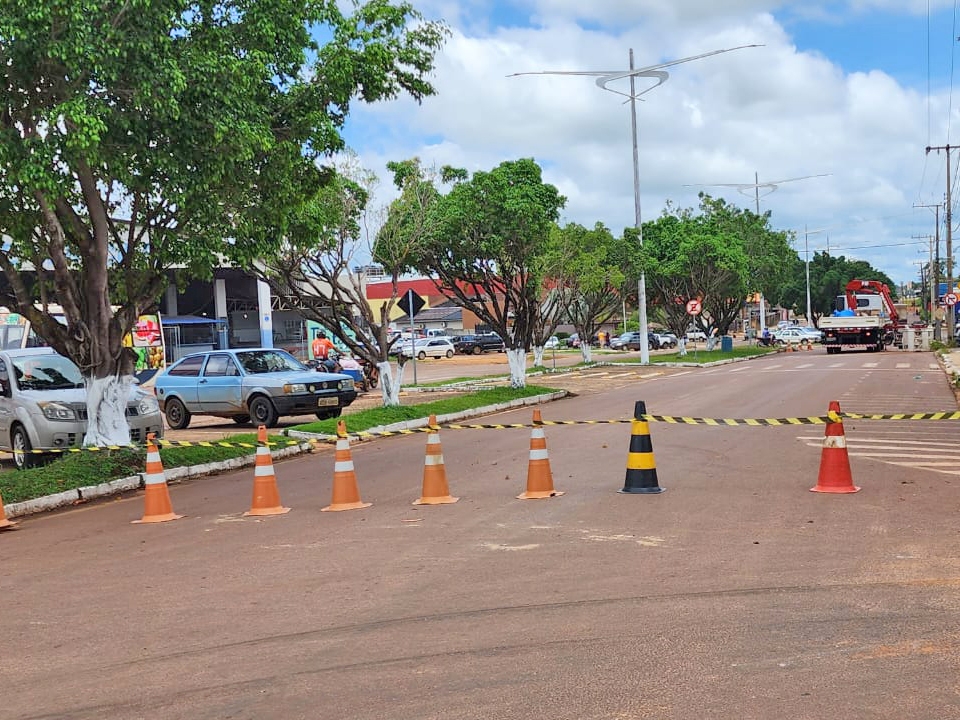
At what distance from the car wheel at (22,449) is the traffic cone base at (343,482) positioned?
6266 mm

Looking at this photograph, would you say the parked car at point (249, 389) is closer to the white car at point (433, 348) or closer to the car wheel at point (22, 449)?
the car wheel at point (22, 449)

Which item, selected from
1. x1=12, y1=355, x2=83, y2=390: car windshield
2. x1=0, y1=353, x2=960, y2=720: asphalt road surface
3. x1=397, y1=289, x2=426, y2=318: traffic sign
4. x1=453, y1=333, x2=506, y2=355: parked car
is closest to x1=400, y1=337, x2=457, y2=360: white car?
x1=453, y1=333, x2=506, y2=355: parked car

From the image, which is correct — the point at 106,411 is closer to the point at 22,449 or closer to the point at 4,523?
the point at 22,449

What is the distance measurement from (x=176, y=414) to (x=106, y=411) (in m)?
7.87

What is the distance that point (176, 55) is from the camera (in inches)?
448

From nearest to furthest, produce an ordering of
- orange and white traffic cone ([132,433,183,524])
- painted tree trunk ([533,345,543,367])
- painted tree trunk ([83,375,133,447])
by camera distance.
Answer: orange and white traffic cone ([132,433,183,524]) → painted tree trunk ([83,375,133,447]) → painted tree trunk ([533,345,543,367])

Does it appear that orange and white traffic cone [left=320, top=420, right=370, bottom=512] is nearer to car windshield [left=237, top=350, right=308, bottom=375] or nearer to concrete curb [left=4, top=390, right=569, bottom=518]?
concrete curb [left=4, top=390, right=569, bottom=518]

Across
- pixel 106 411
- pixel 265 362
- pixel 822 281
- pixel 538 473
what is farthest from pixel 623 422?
pixel 822 281

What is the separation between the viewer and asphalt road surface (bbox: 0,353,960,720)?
460 cm

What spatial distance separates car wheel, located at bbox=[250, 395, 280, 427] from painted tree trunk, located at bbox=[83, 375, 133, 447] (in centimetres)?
606

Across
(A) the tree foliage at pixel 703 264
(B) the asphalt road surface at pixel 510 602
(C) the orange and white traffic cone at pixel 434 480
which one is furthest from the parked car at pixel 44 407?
(A) the tree foliage at pixel 703 264

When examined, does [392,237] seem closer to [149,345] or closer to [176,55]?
[176,55]

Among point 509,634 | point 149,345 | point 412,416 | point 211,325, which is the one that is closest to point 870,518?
point 509,634

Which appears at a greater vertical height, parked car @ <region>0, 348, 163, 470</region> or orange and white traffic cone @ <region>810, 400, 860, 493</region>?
parked car @ <region>0, 348, 163, 470</region>
